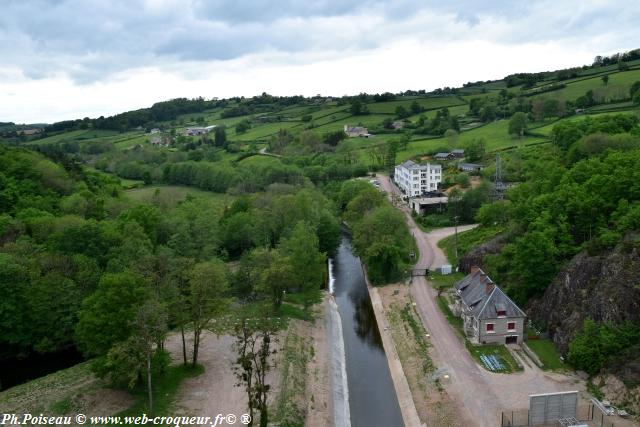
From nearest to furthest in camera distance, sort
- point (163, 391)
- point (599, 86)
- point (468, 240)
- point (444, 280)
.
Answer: point (163, 391), point (444, 280), point (468, 240), point (599, 86)

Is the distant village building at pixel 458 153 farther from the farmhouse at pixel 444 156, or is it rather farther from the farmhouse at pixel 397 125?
the farmhouse at pixel 397 125

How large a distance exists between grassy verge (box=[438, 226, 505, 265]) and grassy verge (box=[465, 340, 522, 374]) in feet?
78.1

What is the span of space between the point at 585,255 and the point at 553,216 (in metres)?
7.30

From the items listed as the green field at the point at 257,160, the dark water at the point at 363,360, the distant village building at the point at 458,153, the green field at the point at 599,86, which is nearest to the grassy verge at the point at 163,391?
the dark water at the point at 363,360

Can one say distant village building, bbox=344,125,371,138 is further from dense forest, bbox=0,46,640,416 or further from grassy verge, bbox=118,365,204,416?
grassy verge, bbox=118,365,204,416

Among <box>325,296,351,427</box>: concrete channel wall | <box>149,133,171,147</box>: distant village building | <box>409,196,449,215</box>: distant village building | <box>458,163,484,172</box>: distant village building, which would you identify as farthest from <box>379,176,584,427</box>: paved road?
<box>149,133,171,147</box>: distant village building

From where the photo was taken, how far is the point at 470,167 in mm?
112625

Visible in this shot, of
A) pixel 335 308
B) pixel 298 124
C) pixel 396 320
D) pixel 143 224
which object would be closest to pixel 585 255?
pixel 396 320

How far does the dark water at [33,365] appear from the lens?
44094mm

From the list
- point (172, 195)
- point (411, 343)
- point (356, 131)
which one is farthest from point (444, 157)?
point (411, 343)

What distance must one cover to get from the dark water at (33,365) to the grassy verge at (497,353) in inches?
1394

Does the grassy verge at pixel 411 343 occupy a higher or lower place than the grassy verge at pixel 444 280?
lower

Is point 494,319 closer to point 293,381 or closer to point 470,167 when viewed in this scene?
point 293,381

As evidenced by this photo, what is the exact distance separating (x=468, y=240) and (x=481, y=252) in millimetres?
10097
